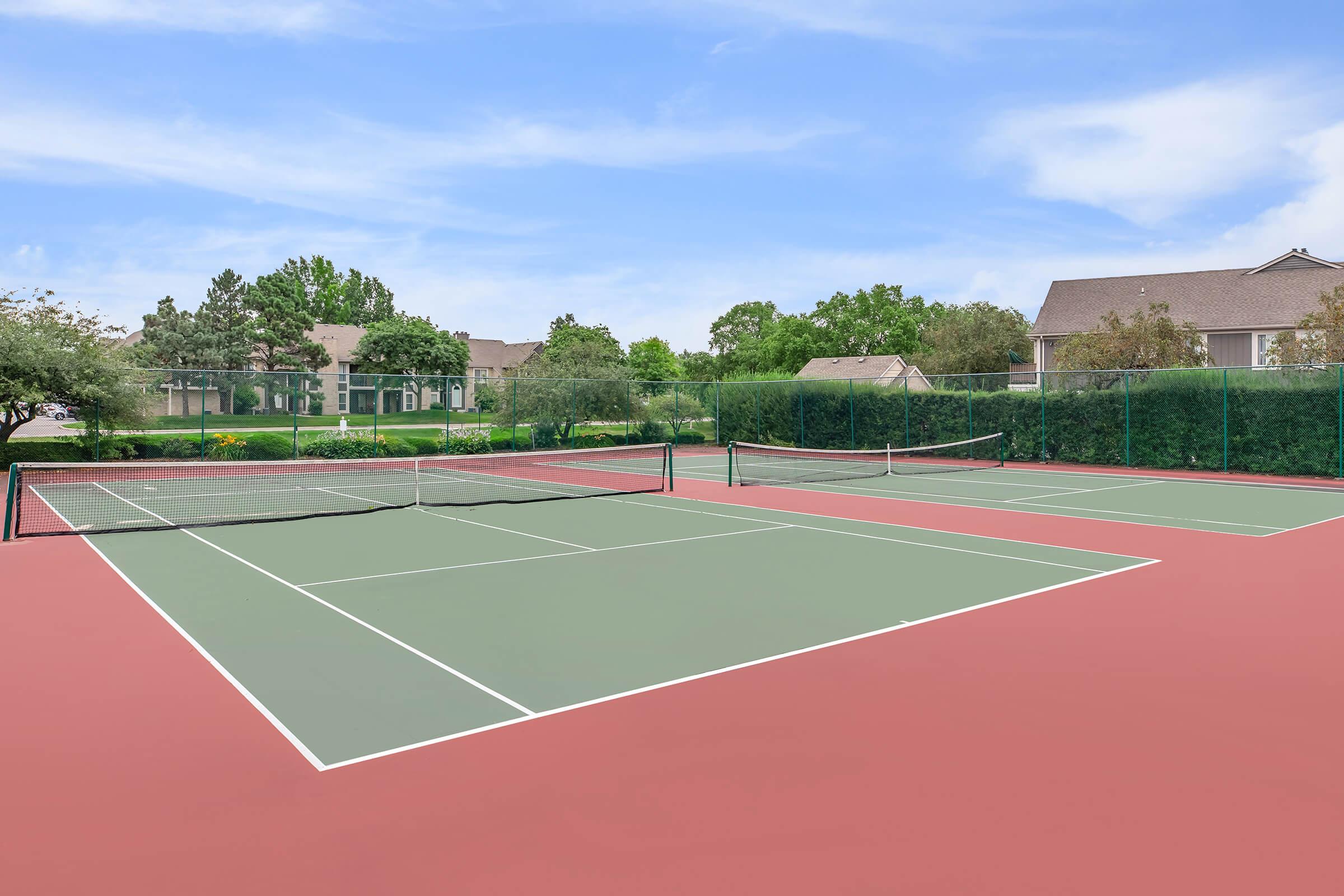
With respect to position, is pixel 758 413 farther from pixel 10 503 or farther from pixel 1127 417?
pixel 10 503

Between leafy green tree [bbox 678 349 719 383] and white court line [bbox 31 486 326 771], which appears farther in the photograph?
leafy green tree [bbox 678 349 719 383]

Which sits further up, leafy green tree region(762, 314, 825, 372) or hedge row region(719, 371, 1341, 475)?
leafy green tree region(762, 314, 825, 372)

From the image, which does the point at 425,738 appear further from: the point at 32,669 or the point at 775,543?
the point at 775,543

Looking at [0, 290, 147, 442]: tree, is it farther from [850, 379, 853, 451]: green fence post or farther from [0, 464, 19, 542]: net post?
[850, 379, 853, 451]: green fence post

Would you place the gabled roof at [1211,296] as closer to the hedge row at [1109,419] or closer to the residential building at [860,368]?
the residential building at [860,368]

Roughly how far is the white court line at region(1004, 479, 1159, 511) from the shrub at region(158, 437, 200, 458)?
20.4 metres

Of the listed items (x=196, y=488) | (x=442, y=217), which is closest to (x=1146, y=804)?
(x=196, y=488)

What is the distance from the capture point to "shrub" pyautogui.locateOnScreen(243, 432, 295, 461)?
24641mm

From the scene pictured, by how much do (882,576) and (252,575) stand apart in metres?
6.54

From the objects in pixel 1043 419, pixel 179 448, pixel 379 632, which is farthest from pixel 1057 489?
pixel 179 448

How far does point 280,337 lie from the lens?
5341cm

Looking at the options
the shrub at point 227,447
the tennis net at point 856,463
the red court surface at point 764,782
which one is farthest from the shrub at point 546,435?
the red court surface at point 764,782

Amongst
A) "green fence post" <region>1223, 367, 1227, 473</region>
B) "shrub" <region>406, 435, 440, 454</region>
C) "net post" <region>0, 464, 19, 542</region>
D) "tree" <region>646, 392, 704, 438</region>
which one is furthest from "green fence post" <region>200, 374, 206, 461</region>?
"green fence post" <region>1223, 367, 1227, 473</region>

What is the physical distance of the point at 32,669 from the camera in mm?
6105
